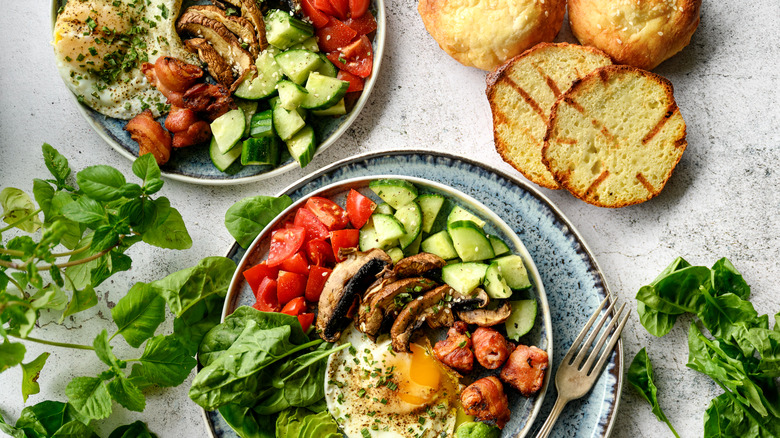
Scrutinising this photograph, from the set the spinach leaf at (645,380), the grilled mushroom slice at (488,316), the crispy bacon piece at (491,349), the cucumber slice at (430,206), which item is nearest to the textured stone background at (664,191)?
the spinach leaf at (645,380)

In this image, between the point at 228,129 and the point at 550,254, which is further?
the point at 228,129

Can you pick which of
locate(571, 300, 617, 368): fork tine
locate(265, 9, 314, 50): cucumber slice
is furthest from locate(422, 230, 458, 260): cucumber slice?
locate(265, 9, 314, 50): cucumber slice

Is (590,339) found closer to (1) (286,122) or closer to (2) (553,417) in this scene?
(2) (553,417)

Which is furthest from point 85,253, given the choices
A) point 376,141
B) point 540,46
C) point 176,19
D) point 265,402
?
point 540,46

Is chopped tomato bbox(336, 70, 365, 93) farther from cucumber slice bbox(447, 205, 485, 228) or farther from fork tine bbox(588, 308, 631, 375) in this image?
fork tine bbox(588, 308, 631, 375)

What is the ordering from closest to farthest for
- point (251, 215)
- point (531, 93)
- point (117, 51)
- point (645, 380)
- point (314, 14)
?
1. point (645, 380)
2. point (531, 93)
3. point (251, 215)
4. point (314, 14)
5. point (117, 51)

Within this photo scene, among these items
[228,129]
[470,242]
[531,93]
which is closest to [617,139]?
[531,93]

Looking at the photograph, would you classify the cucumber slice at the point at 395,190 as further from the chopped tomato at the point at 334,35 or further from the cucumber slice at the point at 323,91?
the chopped tomato at the point at 334,35

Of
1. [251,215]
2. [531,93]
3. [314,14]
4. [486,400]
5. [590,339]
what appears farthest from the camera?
[314,14]
